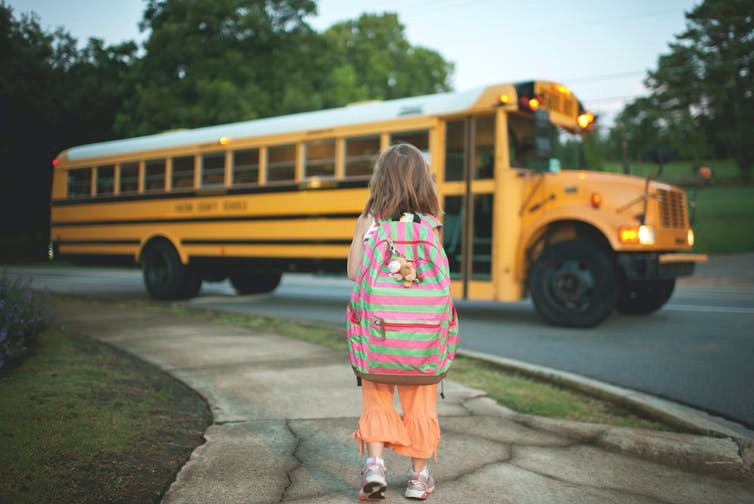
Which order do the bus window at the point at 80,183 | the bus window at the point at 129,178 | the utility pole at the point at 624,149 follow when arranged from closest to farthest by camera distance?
the utility pole at the point at 624,149
the bus window at the point at 129,178
the bus window at the point at 80,183

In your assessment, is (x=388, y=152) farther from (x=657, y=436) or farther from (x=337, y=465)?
(x=657, y=436)

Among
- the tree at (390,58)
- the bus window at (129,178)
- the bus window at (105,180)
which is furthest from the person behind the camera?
the tree at (390,58)

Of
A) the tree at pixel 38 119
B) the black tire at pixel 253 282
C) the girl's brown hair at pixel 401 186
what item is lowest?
the black tire at pixel 253 282

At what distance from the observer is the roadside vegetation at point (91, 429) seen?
2.75 meters

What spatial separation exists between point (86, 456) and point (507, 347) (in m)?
4.56

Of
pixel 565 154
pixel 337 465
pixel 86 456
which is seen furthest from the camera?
pixel 565 154

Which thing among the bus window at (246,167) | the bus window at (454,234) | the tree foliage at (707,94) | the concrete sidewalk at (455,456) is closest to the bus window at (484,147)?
the bus window at (454,234)

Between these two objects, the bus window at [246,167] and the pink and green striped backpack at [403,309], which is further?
the bus window at [246,167]

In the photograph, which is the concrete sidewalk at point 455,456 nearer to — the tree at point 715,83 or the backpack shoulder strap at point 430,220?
the backpack shoulder strap at point 430,220

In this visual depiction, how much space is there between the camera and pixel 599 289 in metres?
7.76

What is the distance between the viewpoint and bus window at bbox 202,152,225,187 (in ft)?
35.0

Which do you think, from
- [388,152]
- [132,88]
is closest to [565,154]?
[388,152]

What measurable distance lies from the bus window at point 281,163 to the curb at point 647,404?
505 centimetres

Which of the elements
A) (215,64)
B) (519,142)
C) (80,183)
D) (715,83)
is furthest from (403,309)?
(715,83)
